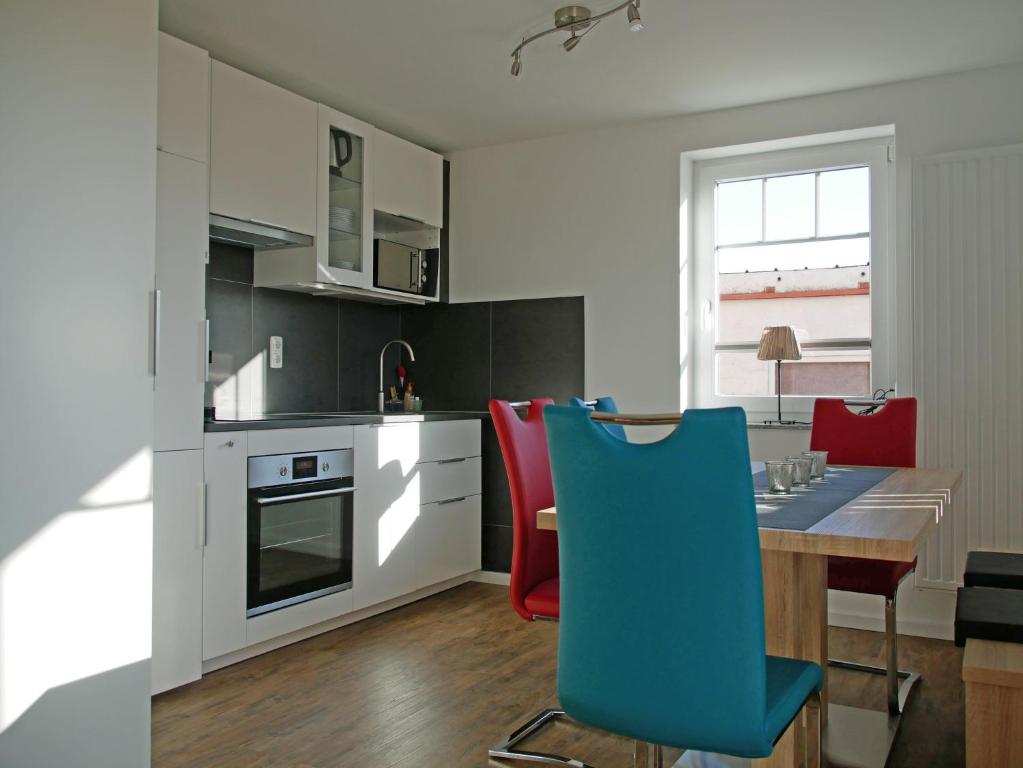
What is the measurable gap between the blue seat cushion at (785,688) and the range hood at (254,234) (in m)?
2.72

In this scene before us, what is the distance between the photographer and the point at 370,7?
313 cm

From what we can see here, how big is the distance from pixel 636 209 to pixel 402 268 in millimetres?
1283

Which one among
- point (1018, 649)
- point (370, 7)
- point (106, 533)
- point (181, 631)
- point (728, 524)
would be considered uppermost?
point (370, 7)

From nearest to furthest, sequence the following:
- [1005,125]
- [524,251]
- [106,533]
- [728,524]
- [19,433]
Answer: [728,524] → [19,433] → [106,533] → [1005,125] → [524,251]

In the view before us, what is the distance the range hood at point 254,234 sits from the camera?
348cm

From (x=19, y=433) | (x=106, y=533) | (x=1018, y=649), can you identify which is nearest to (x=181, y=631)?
(x=106, y=533)

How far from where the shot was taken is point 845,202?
420 cm

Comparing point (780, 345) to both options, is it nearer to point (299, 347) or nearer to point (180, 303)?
point (299, 347)

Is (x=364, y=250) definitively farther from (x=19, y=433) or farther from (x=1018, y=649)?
(x=1018, y=649)

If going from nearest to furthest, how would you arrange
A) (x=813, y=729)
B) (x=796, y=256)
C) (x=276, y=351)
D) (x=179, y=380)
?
(x=813, y=729) < (x=179, y=380) < (x=276, y=351) < (x=796, y=256)

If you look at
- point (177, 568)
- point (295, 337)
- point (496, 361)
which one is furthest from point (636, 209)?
point (177, 568)

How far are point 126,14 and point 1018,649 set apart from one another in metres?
2.79

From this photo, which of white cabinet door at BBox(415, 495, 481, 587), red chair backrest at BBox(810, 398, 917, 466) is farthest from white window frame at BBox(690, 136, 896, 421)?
white cabinet door at BBox(415, 495, 481, 587)

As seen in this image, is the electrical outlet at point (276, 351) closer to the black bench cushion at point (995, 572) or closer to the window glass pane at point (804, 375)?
the window glass pane at point (804, 375)
